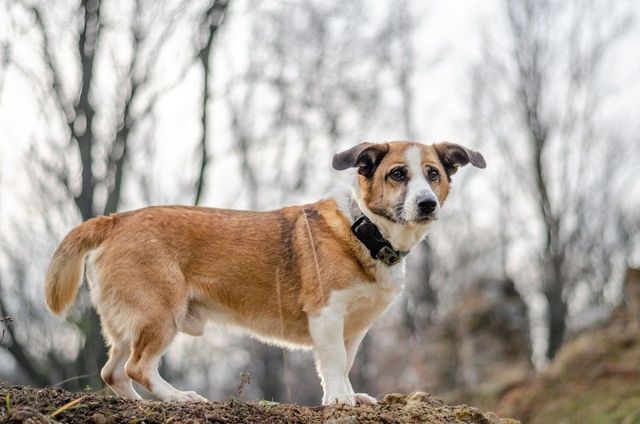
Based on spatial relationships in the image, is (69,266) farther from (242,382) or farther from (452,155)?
(452,155)

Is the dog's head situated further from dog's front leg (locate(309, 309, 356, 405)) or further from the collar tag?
dog's front leg (locate(309, 309, 356, 405))

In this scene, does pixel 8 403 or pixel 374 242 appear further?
pixel 374 242

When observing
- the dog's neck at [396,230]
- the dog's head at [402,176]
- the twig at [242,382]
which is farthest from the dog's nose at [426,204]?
the twig at [242,382]

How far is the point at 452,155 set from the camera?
20.3 feet

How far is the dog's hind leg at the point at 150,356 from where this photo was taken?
17.7 feet

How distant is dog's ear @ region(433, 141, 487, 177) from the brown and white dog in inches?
0.4

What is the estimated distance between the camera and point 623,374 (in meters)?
10.3

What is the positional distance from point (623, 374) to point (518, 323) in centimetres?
733

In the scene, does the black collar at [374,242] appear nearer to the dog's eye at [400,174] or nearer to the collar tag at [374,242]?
the collar tag at [374,242]

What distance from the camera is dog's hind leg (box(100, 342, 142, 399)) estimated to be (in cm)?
582

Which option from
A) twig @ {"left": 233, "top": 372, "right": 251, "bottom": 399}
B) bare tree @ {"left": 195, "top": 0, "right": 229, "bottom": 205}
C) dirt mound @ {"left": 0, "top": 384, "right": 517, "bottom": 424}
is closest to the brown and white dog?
dirt mound @ {"left": 0, "top": 384, "right": 517, "bottom": 424}

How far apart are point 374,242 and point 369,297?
42cm

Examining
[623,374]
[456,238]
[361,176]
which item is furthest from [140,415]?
[456,238]

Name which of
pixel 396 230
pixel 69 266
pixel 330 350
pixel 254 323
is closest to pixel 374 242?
pixel 396 230
